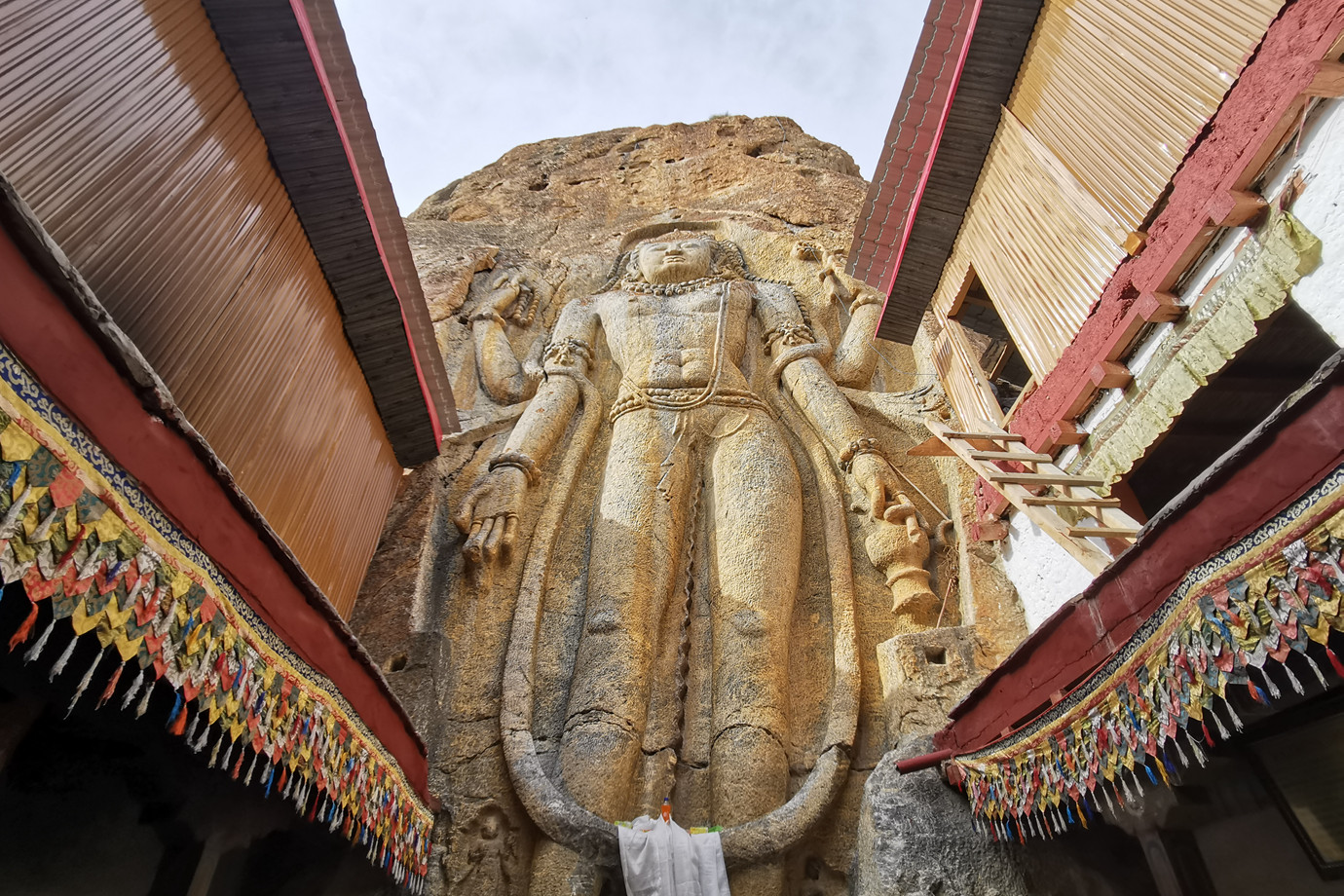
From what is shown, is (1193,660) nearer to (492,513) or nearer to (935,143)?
(935,143)

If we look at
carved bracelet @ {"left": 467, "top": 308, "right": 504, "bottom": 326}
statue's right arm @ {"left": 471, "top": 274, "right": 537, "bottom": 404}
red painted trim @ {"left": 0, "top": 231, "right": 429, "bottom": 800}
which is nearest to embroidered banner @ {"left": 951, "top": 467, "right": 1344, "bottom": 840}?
red painted trim @ {"left": 0, "top": 231, "right": 429, "bottom": 800}

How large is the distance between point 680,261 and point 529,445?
3.17 metres

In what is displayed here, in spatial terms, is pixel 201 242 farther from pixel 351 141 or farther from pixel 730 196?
pixel 730 196

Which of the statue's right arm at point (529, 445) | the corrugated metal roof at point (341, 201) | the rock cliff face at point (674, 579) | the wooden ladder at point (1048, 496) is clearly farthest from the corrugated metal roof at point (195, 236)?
the wooden ladder at point (1048, 496)

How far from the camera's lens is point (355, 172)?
5.38 meters

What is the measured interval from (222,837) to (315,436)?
2.23 meters

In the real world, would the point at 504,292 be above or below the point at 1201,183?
above

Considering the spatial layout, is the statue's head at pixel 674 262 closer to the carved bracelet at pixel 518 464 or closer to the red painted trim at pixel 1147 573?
the carved bracelet at pixel 518 464

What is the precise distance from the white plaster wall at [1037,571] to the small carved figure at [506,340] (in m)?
4.70

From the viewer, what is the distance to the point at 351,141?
232 inches

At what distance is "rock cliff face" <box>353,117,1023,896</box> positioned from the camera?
5.33 meters

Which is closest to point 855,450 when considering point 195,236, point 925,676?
point 925,676

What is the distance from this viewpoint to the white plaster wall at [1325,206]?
3.51 metres

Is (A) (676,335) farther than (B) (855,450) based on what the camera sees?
Yes
